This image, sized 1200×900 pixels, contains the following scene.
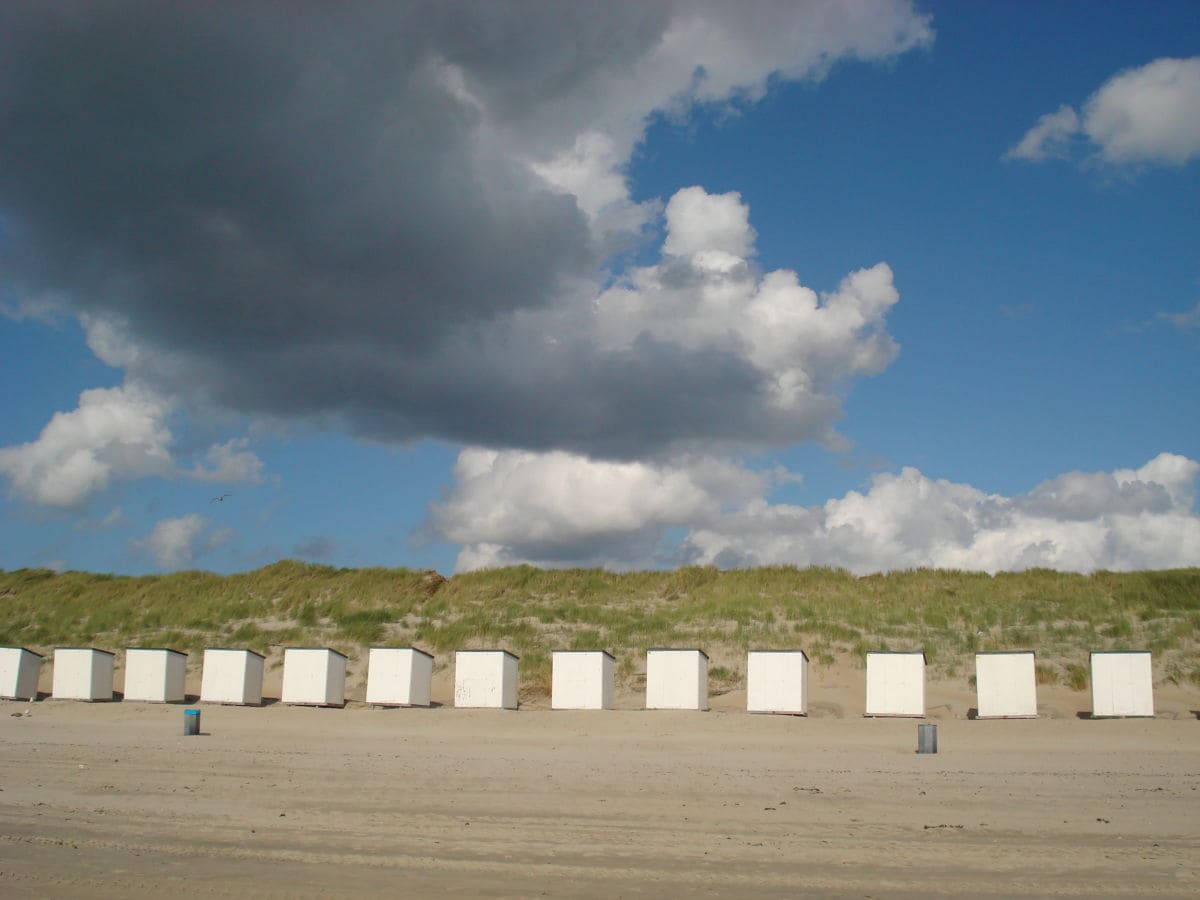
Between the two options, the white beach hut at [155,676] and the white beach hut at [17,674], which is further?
the white beach hut at [17,674]

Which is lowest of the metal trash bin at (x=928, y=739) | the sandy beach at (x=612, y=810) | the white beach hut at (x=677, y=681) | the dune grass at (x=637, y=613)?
the sandy beach at (x=612, y=810)

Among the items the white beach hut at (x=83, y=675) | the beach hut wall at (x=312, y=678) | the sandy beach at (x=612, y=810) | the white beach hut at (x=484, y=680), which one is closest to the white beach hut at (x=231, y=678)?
the beach hut wall at (x=312, y=678)

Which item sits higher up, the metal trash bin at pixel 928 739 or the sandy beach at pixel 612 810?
the metal trash bin at pixel 928 739

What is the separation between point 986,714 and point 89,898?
21.8 m

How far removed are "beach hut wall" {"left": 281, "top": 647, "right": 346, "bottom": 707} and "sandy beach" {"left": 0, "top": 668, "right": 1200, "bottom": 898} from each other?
4870mm

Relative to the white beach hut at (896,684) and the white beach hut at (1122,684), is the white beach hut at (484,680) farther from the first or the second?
the white beach hut at (1122,684)

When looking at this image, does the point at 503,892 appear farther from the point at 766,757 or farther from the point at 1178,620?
the point at 1178,620

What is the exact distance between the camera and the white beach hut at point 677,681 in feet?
86.8

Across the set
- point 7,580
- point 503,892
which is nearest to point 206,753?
point 503,892

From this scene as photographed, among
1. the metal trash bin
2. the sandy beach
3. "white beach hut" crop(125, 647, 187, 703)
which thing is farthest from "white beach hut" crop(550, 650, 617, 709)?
"white beach hut" crop(125, 647, 187, 703)

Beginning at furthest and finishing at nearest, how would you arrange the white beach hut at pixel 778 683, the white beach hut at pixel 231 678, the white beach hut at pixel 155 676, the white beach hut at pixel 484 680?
1. the white beach hut at pixel 155 676
2. the white beach hut at pixel 231 678
3. the white beach hut at pixel 484 680
4. the white beach hut at pixel 778 683

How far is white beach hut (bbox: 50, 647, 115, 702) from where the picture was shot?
30547mm

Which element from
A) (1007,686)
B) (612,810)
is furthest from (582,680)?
(612,810)

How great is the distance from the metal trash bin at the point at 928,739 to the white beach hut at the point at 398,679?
1408 centimetres
